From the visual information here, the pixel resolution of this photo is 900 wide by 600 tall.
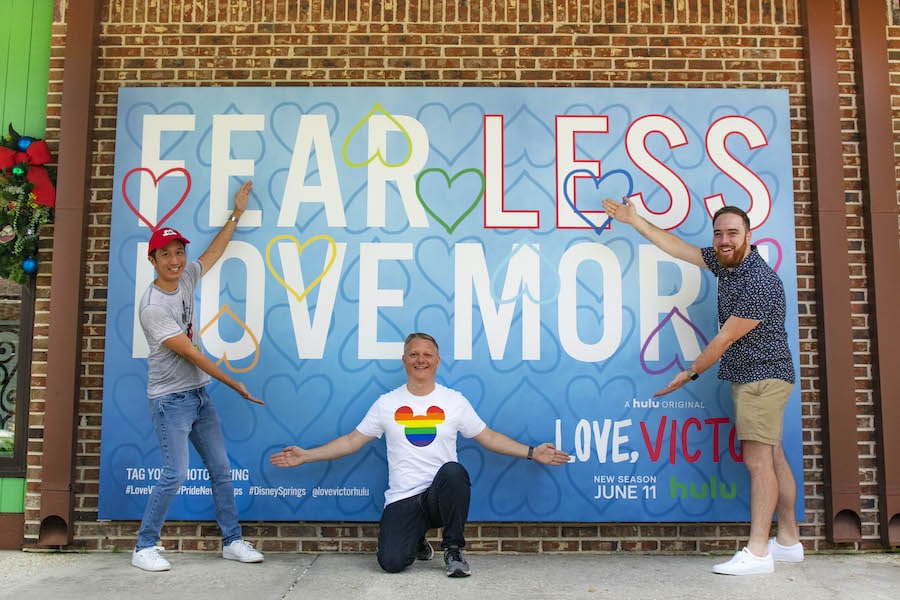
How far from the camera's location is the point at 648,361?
451cm

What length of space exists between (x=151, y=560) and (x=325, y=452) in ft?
3.46

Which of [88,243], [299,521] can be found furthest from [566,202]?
[88,243]

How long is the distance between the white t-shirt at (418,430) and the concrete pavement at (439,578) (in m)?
0.49

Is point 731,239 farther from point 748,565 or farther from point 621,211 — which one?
point 748,565

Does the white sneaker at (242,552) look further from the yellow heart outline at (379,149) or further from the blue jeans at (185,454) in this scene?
the yellow heart outline at (379,149)

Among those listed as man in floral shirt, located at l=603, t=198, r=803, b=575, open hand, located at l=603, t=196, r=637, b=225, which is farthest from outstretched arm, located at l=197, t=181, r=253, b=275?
man in floral shirt, located at l=603, t=198, r=803, b=575

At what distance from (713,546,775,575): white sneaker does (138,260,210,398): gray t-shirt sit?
299cm

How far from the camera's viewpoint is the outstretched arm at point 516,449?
410 centimetres

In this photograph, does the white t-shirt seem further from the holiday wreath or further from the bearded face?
the holiday wreath

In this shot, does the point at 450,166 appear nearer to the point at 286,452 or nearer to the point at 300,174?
the point at 300,174

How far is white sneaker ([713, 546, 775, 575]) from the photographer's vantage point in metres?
3.91

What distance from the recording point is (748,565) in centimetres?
391

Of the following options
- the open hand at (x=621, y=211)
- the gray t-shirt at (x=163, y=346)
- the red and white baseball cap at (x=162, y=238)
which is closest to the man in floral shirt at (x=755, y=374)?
the open hand at (x=621, y=211)

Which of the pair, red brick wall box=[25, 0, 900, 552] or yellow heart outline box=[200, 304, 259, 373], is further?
red brick wall box=[25, 0, 900, 552]
